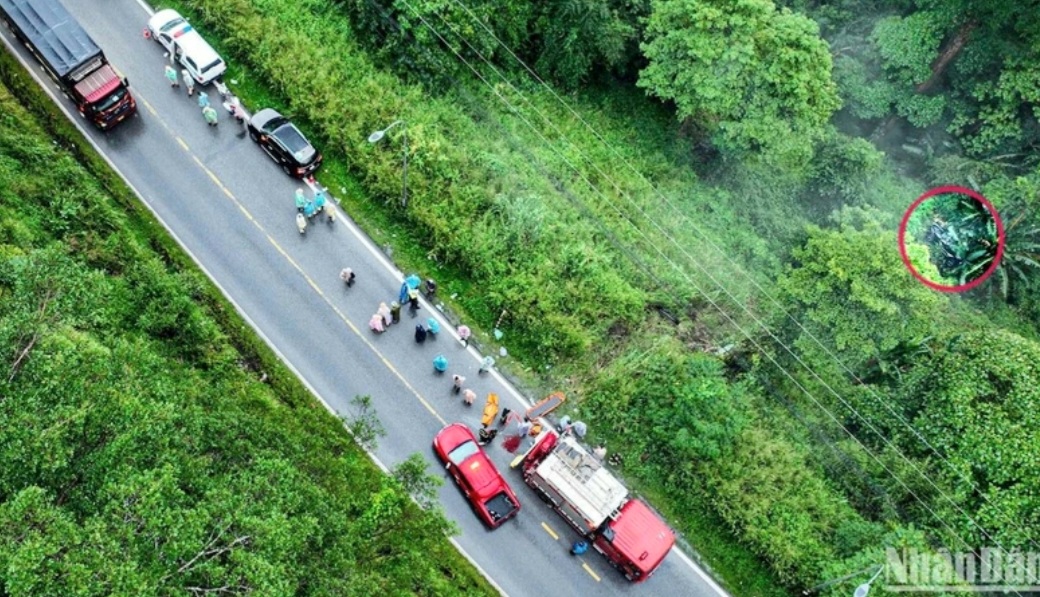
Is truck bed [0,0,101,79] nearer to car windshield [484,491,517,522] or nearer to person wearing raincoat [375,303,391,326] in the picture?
person wearing raincoat [375,303,391,326]

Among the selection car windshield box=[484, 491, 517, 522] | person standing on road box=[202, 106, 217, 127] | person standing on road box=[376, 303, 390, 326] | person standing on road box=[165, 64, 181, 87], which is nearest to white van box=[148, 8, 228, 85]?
person standing on road box=[165, 64, 181, 87]

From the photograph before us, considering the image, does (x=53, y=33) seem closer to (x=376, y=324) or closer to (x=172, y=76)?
(x=172, y=76)

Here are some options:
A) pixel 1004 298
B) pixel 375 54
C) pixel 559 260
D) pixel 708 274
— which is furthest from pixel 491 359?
pixel 1004 298

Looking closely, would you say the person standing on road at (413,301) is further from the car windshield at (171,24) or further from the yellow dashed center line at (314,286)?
the car windshield at (171,24)

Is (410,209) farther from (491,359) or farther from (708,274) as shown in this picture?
(708,274)

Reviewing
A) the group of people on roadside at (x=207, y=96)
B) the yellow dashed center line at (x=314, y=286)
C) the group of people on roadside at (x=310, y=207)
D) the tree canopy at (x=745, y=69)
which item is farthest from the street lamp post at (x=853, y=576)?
the group of people on roadside at (x=207, y=96)

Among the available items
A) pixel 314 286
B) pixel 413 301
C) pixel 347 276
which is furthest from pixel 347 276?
pixel 413 301
